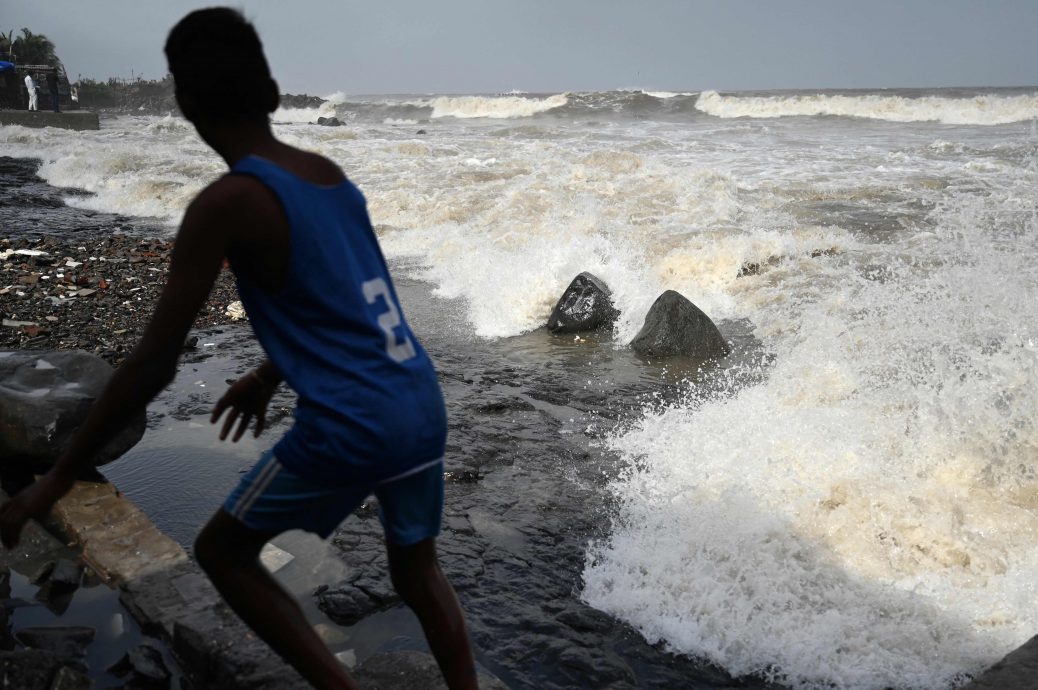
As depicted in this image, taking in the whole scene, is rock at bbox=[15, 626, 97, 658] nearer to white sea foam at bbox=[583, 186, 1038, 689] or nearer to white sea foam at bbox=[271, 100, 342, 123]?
white sea foam at bbox=[583, 186, 1038, 689]

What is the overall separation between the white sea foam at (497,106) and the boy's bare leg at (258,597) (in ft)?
156

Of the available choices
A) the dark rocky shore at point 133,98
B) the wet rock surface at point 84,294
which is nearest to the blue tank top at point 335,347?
the wet rock surface at point 84,294

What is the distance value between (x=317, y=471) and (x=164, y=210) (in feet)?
44.9

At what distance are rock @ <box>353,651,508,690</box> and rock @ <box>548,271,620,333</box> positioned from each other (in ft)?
15.7

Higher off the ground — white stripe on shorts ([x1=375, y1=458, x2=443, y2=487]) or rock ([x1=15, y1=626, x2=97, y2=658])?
white stripe on shorts ([x1=375, y1=458, x2=443, y2=487])

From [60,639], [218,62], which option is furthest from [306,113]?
[218,62]

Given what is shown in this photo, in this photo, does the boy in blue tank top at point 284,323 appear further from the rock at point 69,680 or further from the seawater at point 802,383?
the seawater at point 802,383

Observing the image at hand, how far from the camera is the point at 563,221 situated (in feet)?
34.9

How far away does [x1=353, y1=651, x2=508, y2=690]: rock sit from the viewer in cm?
237

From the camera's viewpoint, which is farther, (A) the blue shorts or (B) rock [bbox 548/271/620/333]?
(B) rock [bbox 548/271/620/333]

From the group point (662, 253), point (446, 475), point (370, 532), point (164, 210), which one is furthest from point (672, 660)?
point (164, 210)

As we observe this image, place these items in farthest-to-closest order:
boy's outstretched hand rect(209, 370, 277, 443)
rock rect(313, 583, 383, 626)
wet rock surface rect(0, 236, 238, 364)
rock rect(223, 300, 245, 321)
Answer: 1. rock rect(223, 300, 245, 321)
2. wet rock surface rect(0, 236, 238, 364)
3. rock rect(313, 583, 383, 626)
4. boy's outstretched hand rect(209, 370, 277, 443)

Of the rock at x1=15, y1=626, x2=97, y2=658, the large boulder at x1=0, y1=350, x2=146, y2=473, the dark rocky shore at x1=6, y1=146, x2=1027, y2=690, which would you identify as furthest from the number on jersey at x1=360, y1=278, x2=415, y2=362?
the large boulder at x1=0, y1=350, x2=146, y2=473

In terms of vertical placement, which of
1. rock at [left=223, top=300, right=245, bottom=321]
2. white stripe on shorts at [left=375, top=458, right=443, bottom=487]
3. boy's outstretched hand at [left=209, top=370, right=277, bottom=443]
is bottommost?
rock at [left=223, top=300, right=245, bottom=321]
